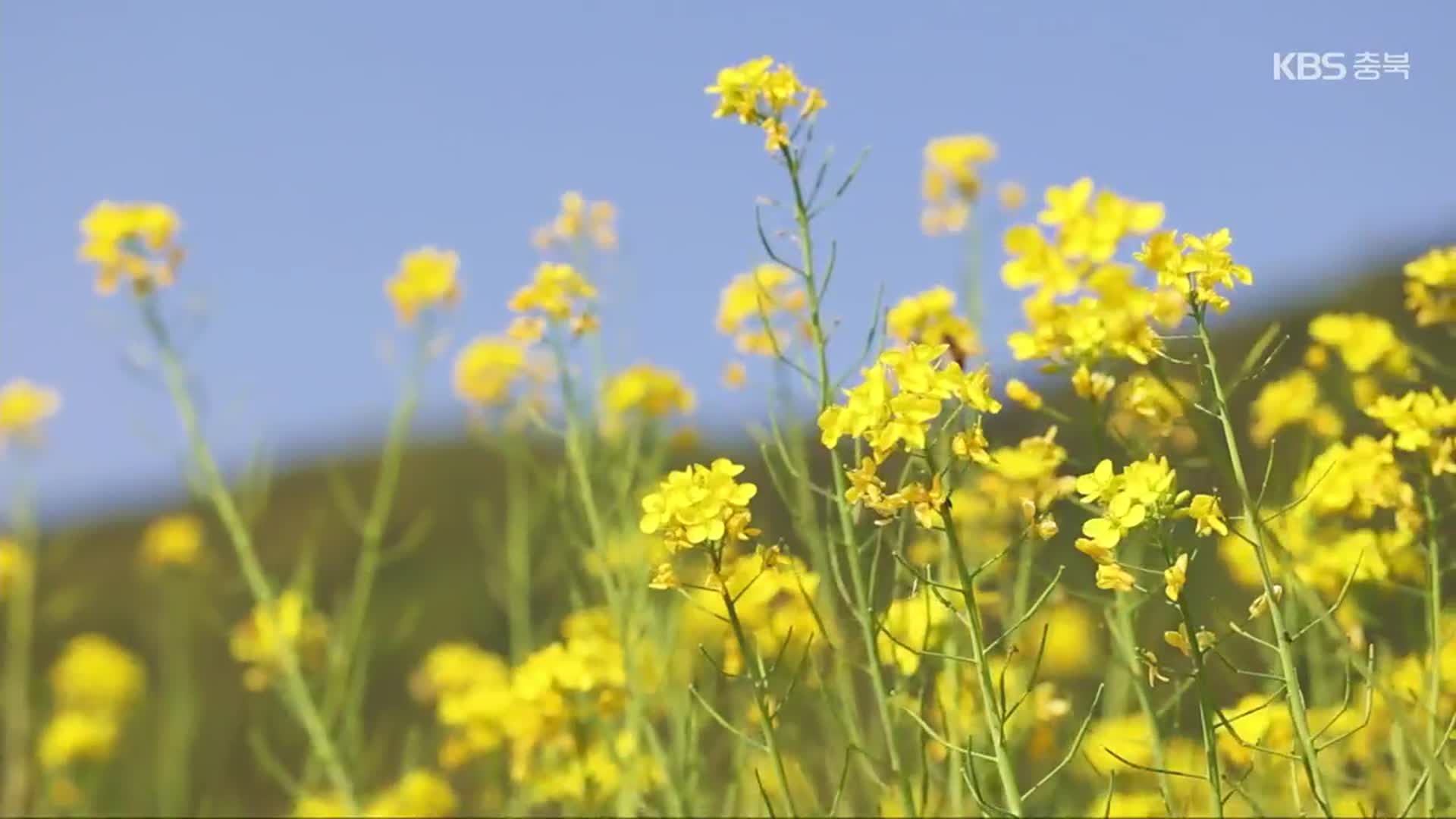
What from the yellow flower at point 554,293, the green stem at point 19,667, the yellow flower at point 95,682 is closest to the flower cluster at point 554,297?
the yellow flower at point 554,293

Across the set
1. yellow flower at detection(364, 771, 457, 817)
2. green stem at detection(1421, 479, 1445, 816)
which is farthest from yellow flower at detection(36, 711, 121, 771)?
green stem at detection(1421, 479, 1445, 816)

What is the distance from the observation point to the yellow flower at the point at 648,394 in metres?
2.87

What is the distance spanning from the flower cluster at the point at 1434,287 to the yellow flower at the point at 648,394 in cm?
133

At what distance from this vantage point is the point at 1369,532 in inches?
83.9

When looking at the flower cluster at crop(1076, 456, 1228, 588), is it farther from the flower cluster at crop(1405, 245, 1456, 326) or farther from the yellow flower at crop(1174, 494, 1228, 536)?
the flower cluster at crop(1405, 245, 1456, 326)

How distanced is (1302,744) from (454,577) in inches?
453

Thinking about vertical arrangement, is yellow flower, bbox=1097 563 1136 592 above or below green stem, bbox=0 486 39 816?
above

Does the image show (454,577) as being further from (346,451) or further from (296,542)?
(346,451)

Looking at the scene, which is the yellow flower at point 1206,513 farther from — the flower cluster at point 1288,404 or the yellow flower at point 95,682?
the yellow flower at point 95,682

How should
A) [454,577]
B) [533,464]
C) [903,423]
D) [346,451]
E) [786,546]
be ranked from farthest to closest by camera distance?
1. [346,451]
2. [454,577]
3. [533,464]
4. [786,546]
5. [903,423]

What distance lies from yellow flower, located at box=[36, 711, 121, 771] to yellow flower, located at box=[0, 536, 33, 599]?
418 millimetres

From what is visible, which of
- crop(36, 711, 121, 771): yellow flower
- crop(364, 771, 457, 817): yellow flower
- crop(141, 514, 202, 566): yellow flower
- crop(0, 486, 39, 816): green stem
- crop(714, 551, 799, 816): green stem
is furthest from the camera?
crop(141, 514, 202, 566): yellow flower

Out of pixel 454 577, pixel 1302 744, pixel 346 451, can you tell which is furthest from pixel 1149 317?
pixel 346 451

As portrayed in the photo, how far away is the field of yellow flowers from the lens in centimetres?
143
